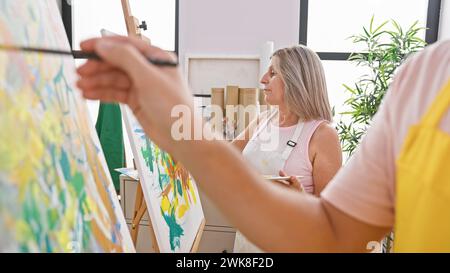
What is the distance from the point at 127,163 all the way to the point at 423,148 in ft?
8.20

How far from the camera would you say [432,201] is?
0.53 m

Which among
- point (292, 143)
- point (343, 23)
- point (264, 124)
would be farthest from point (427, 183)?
point (343, 23)

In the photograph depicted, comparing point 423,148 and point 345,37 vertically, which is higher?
point 345,37

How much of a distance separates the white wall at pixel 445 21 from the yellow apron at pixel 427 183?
2.73 m

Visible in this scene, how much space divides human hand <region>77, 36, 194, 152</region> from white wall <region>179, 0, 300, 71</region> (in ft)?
8.47

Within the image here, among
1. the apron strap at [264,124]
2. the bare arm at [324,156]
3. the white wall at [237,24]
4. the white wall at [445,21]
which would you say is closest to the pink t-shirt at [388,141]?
the bare arm at [324,156]

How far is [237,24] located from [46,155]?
2.65m

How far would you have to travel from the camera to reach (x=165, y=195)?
1.29 meters

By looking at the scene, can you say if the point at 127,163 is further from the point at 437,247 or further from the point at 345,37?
the point at 437,247

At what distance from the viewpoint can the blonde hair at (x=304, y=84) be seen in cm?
177

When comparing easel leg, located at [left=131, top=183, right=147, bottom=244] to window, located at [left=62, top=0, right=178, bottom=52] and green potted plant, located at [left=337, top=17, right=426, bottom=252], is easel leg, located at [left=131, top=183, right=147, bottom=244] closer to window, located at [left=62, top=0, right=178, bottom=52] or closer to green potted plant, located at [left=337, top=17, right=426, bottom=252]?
green potted plant, located at [left=337, top=17, right=426, bottom=252]

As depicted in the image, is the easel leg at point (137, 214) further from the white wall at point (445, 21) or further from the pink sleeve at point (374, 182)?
the white wall at point (445, 21)
